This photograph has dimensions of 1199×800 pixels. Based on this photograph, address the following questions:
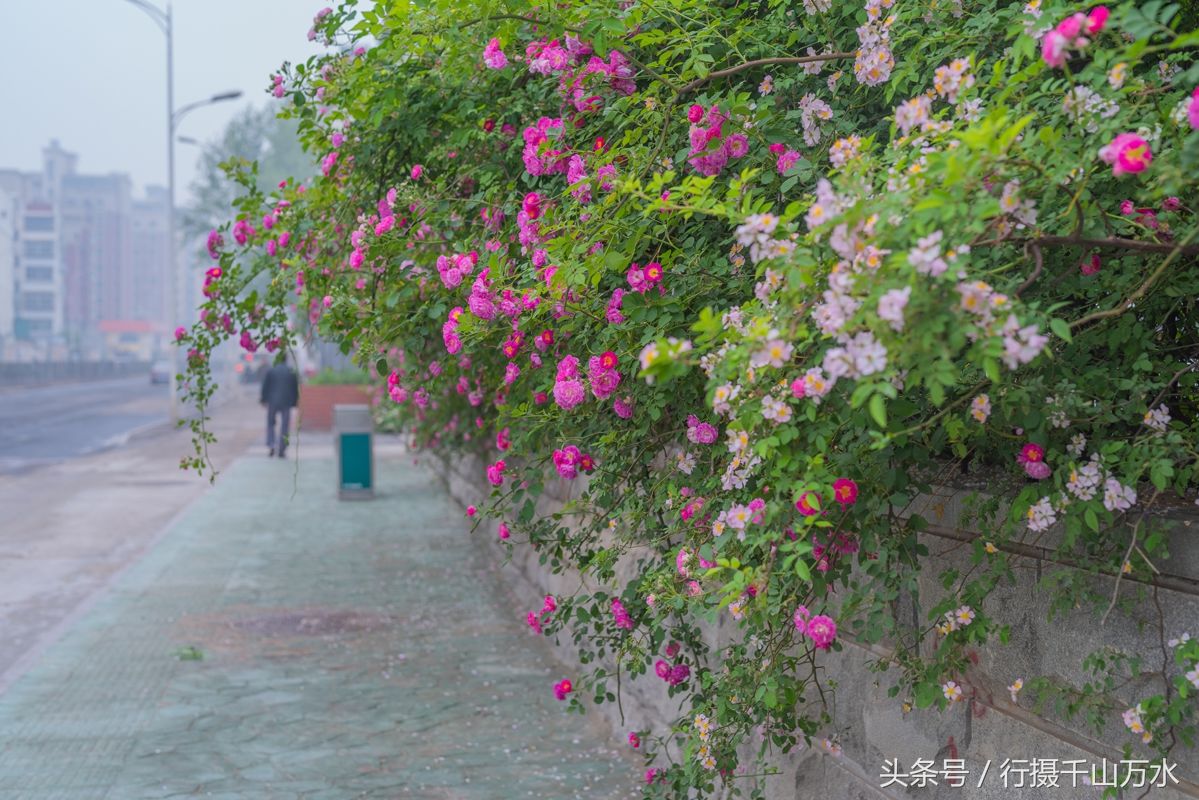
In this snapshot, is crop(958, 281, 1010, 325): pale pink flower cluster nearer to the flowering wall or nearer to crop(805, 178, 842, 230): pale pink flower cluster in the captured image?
the flowering wall

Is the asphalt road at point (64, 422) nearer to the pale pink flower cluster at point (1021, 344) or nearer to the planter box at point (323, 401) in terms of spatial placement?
the planter box at point (323, 401)

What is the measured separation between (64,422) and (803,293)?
32390 millimetres

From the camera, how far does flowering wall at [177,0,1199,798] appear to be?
2168 millimetres

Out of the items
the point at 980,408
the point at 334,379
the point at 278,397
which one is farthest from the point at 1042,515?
the point at 334,379

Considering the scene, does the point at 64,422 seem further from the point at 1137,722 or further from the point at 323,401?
the point at 1137,722

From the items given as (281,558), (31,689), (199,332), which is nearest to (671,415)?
(199,332)

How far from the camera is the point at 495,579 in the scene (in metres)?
9.70

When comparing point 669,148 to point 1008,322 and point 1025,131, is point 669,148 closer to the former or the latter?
point 1025,131

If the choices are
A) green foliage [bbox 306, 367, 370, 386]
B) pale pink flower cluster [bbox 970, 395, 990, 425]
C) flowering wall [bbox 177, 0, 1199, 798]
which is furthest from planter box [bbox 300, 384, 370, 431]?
pale pink flower cluster [bbox 970, 395, 990, 425]

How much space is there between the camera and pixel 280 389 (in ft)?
70.9

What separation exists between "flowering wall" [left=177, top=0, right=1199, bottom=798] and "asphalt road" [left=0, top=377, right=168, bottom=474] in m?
16.3

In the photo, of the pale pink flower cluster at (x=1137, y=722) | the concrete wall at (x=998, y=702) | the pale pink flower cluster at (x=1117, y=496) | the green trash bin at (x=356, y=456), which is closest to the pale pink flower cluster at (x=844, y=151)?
the pale pink flower cluster at (x=1117, y=496)

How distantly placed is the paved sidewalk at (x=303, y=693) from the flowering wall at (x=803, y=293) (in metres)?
0.96

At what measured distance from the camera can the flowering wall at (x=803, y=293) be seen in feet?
7.11
